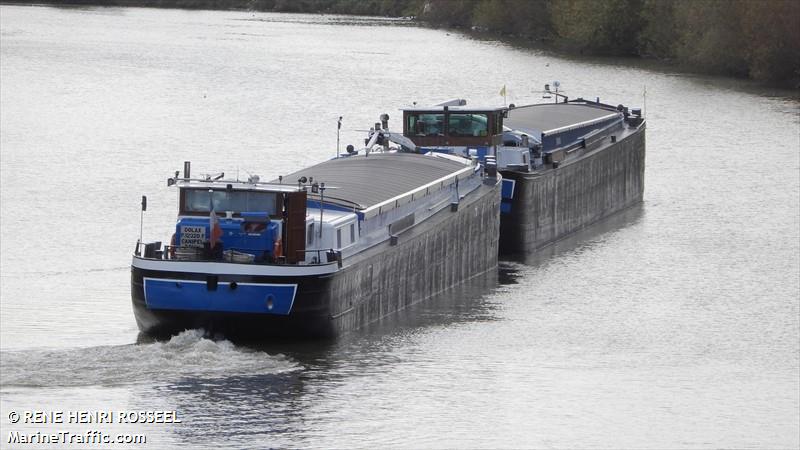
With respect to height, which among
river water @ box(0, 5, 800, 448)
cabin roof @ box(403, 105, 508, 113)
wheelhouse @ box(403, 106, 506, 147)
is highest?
cabin roof @ box(403, 105, 508, 113)

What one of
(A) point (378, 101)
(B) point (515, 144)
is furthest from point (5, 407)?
(A) point (378, 101)

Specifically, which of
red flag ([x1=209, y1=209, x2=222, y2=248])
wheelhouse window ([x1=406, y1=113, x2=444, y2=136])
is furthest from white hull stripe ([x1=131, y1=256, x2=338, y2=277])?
wheelhouse window ([x1=406, y1=113, x2=444, y2=136])

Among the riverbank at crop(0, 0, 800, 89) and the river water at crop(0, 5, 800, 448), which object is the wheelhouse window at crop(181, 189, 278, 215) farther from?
the riverbank at crop(0, 0, 800, 89)

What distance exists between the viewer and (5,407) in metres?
25.3

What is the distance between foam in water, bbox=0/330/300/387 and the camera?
27.0m

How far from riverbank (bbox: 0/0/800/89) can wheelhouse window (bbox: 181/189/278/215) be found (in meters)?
75.8

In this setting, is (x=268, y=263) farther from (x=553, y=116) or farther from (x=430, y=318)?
(x=553, y=116)

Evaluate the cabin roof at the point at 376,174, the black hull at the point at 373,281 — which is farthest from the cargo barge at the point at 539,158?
the black hull at the point at 373,281

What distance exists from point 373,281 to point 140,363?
618cm

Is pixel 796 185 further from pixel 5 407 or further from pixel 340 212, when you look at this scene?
pixel 5 407

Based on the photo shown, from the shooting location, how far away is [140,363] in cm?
2792

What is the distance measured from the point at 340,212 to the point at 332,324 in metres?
3.26

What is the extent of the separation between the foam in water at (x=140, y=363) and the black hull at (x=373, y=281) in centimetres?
50

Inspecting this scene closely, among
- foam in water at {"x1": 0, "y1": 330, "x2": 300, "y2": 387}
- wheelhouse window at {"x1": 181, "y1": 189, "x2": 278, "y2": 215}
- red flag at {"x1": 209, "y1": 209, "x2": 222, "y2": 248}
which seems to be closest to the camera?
foam in water at {"x1": 0, "y1": 330, "x2": 300, "y2": 387}
